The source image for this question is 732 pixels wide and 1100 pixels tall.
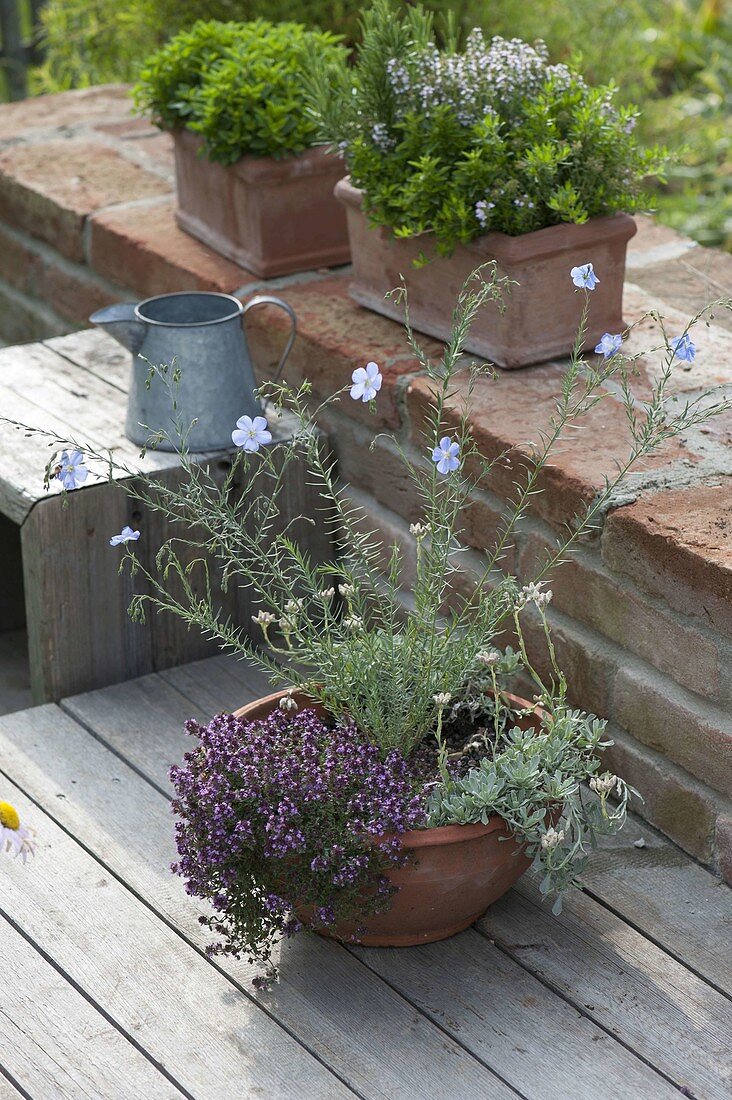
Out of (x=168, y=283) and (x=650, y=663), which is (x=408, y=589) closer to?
(x=650, y=663)

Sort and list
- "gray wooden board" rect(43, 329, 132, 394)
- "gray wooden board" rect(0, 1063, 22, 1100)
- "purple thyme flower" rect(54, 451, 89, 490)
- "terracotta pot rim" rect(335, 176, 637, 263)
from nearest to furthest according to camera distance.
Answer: "gray wooden board" rect(0, 1063, 22, 1100) < "purple thyme flower" rect(54, 451, 89, 490) < "terracotta pot rim" rect(335, 176, 637, 263) < "gray wooden board" rect(43, 329, 132, 394)

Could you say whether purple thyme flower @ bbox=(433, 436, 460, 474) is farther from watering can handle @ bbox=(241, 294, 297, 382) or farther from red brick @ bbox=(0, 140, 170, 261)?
red brick @ bbox=(0, 140, 170, 261)

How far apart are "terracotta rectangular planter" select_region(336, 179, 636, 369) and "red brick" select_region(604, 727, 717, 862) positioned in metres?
0.77

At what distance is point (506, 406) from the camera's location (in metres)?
2.53

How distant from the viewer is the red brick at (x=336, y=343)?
2.70m

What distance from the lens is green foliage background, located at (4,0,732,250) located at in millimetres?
4176

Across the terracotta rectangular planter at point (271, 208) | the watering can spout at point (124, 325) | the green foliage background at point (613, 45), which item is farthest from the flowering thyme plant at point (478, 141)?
the green foliage background at point (613, 45)

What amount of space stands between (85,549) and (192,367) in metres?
0.40

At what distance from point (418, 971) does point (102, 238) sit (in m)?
2.19

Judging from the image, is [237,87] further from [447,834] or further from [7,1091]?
[7,1091]

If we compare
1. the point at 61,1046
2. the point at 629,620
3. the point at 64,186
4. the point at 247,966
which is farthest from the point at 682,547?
the point at 64,186

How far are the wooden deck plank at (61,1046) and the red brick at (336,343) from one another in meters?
1.21

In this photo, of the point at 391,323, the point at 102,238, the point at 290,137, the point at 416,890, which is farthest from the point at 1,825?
the point at 102,238

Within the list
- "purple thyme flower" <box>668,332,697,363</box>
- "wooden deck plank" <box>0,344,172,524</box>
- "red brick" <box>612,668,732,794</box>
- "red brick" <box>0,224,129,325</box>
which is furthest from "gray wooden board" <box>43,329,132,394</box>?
"purple thyme flower" <box>668,332,697,363</box>
